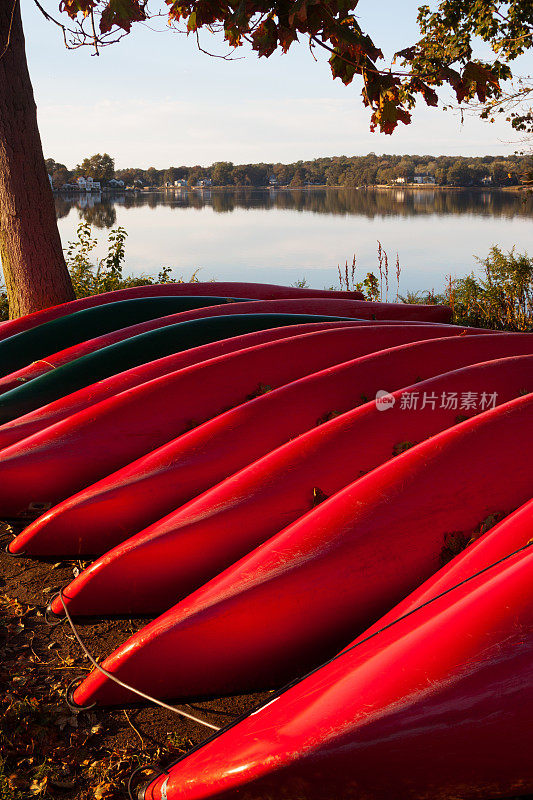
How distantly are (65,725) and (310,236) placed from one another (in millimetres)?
24024

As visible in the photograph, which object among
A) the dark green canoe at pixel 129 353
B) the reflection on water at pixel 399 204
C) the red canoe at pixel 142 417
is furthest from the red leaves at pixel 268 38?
the reflection on water at pixel 399 204

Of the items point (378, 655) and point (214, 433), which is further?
point (214, 433)

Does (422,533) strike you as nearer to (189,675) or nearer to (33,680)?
(189,675)

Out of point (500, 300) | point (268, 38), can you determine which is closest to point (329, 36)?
point (268, 38)

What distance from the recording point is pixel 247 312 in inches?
181

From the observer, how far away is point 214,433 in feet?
9.67

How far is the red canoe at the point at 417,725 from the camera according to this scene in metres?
1.46

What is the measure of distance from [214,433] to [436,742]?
1.71m

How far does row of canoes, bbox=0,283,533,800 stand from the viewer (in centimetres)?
152

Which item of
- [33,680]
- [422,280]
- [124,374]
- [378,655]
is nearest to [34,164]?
[124,374]

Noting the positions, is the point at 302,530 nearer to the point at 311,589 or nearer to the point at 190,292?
the point at 311,589

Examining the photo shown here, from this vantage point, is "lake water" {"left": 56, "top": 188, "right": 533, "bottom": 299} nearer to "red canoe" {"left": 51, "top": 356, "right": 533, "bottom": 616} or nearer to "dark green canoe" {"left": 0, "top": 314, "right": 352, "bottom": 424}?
"dark green canoe" {"left": 0, "top": 314, "right": 352, "bottom": 424}

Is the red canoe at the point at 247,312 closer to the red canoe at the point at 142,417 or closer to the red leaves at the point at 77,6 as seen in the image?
the red canoe at the point at 142,417

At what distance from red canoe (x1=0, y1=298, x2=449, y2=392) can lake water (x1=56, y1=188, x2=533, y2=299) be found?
6.88 metres
